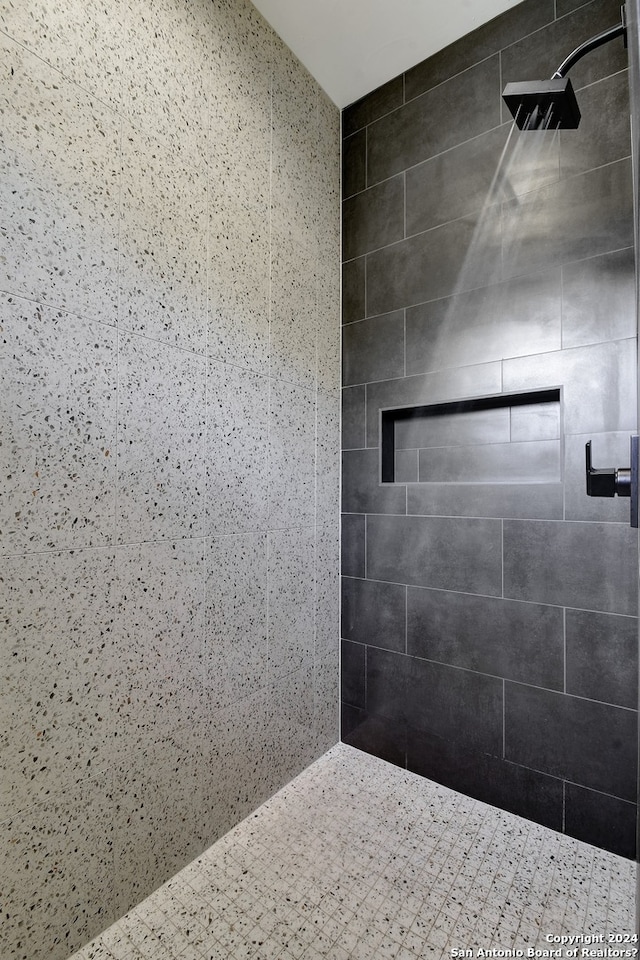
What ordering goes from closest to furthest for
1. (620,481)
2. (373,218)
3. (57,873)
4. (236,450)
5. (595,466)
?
(620,481) < (57,873) < (595,466) < (236,450) < (373,218)

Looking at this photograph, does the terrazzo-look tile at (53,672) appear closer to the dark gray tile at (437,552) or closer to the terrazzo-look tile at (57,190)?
the terrazzo-look tile at (57,190)

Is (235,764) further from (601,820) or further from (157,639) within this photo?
(601,820)

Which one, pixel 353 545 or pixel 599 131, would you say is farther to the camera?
pixel 353 545

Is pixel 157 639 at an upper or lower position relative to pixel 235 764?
upper

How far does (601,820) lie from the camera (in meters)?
1.37

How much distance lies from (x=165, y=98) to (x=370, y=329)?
983 millimetres

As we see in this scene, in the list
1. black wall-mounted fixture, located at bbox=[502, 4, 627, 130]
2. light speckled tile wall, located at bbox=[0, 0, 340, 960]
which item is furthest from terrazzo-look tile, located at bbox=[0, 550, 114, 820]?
black wall-mounted fixture, located at bbox=[502, 4, 627, 130]

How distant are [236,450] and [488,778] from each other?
1.37m

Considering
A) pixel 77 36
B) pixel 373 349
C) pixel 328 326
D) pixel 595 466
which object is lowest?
pixel 595 466

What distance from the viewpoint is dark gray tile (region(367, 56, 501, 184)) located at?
1.66 meters

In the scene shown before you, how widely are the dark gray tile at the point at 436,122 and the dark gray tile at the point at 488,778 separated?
2162 mm

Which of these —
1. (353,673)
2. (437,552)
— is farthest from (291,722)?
(437,552)

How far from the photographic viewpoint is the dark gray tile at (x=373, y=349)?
1833mm

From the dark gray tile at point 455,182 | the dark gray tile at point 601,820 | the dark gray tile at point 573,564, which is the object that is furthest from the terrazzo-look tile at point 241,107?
the dark gray tile at point 601,820
